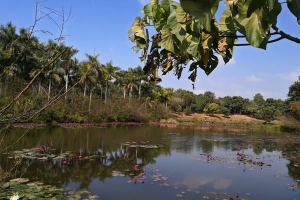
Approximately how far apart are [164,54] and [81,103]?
1168 inches

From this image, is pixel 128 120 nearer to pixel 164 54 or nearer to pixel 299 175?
pixel 299 175

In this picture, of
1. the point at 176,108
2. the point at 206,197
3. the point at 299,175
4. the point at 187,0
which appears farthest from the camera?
the point at 176,108

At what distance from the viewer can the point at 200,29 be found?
784 mm

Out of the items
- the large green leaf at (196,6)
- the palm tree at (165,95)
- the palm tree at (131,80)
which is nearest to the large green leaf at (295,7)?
the large green leaf at (196,6)

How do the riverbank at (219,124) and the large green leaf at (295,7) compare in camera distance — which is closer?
the large green leaf at (295,7)

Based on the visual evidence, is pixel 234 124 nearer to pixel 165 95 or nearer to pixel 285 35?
pixel 165 95

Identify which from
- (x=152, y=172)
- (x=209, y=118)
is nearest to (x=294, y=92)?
(x=209, y=118)

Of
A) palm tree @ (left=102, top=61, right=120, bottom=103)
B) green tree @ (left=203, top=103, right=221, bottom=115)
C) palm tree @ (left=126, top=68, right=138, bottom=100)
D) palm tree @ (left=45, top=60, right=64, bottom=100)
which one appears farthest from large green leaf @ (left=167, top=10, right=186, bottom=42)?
green tree @ (left=203, top=103, right=221, bottom=115)

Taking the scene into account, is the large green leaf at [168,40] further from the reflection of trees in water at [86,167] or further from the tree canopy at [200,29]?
the reflection of trees in water at [86,167]

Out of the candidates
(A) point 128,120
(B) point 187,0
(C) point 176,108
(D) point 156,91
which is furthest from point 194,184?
(C) point 176,108

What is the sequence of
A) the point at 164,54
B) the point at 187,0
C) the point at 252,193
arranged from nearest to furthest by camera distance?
the point at 187,0 → the point at 164,54 → the point at 252,193

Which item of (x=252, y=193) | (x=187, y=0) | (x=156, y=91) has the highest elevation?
(x=156, y=91)

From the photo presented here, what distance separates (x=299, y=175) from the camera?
410 inches

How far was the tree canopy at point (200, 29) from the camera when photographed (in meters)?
0.58
